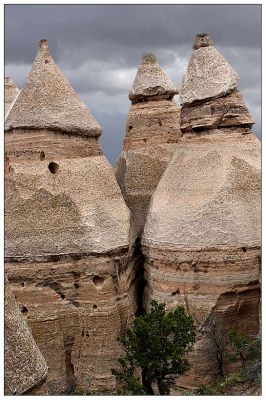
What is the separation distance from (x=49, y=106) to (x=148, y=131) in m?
5.59

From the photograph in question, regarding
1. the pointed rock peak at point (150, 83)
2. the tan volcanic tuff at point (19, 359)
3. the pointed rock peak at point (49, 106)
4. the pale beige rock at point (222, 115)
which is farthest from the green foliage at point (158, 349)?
the pointed rock peak at point (150, 83)

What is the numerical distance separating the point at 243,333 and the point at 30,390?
869 cm

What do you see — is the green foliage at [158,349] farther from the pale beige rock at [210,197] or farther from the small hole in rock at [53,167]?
the small hole in rock at [53,167]

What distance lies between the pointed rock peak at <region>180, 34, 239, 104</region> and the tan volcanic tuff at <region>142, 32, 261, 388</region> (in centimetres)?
31

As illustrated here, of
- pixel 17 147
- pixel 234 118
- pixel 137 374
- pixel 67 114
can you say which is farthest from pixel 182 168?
pixel 137 374

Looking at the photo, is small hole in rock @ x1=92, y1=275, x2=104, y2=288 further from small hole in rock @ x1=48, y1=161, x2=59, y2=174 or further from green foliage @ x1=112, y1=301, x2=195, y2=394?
small hole in rock @ x1=48, y1=161, x2=59, y2=174

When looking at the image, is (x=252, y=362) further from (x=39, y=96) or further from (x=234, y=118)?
(x=39, y=96)

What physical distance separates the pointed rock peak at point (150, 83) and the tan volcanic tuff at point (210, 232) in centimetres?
436

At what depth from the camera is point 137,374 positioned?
16000 millimetres

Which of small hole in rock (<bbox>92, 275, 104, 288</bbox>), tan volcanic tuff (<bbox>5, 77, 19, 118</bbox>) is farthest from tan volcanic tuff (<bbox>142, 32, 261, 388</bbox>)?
tan volcanic tuff (<bbox>5, 77, 19, 118</bbox>)

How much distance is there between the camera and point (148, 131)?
21.4 m

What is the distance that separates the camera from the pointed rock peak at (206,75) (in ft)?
57.3

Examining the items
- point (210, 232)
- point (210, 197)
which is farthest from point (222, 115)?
point (210, 232)

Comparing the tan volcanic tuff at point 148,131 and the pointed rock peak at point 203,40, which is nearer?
the pointed rock peak at point 203,40
